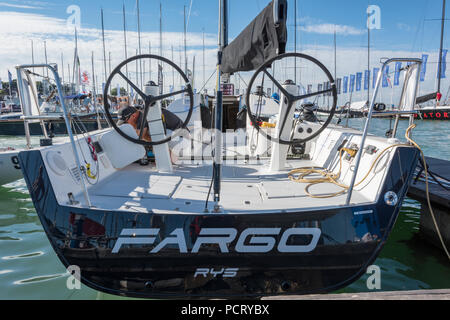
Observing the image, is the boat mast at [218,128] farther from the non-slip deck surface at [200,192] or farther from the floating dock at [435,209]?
the floating dock at [435,209]

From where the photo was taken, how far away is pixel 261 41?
9.64 feet

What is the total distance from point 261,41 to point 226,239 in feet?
6.11

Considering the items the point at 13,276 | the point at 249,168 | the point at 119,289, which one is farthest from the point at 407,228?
the point at 13,276

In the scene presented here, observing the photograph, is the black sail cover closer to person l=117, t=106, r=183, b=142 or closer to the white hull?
person l=117, t=106, r=183, b=142

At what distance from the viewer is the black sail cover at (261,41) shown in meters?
2.64

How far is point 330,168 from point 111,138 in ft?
9.40

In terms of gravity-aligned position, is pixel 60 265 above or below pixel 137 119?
below

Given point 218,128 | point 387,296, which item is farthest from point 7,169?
point 387,296

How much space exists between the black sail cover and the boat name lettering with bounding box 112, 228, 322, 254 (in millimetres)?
1526

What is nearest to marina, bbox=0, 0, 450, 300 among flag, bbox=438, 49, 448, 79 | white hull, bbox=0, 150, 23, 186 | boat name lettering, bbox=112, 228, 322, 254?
boat name lettering, bbox=112, 228, 322, 254

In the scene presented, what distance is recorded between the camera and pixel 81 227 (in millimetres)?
2461

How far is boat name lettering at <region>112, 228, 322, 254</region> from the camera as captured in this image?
95.5 inches

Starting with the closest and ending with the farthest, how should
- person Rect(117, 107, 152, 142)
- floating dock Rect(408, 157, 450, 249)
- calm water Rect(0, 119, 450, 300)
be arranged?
calm water Rect(0, 119, 450, 300)
person Rect(117, 107, 152, 142)
floating dock Rect(408, 157, 450, 249)

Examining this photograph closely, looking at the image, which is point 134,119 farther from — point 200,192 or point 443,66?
point 443,66
